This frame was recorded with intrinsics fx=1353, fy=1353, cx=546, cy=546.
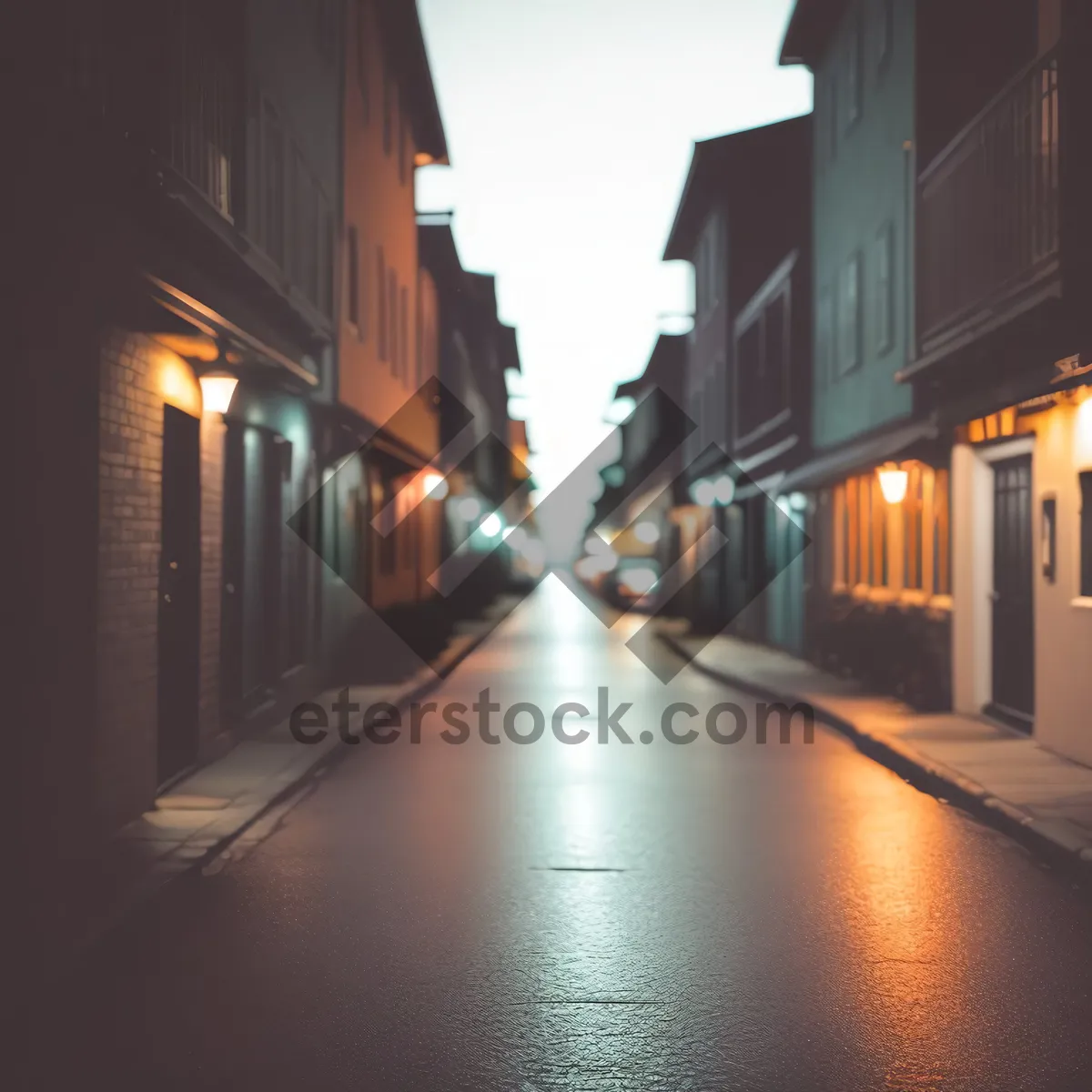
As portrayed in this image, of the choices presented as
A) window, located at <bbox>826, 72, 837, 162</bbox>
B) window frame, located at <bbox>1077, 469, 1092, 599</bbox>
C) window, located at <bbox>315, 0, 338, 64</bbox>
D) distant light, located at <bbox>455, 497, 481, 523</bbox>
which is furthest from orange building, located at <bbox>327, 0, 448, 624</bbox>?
window frame, located at <bbox>1077, 469, 1092, 599</bbox>

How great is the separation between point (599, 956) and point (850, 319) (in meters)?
15.2

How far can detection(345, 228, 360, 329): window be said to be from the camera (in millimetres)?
19328

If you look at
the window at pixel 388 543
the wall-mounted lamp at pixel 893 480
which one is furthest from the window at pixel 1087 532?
the window at pixel 388 543

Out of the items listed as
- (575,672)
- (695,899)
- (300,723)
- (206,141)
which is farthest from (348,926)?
(575,672)

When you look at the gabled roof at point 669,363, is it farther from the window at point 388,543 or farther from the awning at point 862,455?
the awning at point 862,455

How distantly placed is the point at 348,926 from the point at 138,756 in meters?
3.05

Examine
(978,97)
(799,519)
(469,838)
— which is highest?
(978,97)

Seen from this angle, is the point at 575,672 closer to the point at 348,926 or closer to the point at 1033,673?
the point at 1033,673

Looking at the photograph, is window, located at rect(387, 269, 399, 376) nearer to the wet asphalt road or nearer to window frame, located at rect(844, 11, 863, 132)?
window frame, located at rect(844, 11, 863, 132)

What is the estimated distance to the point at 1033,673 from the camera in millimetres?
12156

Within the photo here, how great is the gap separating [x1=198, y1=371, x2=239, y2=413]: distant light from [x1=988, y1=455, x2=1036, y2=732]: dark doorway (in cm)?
721

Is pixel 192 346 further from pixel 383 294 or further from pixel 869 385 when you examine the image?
pixel 383 294

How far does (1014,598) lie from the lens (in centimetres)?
1294

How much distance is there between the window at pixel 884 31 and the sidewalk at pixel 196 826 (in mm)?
11018
